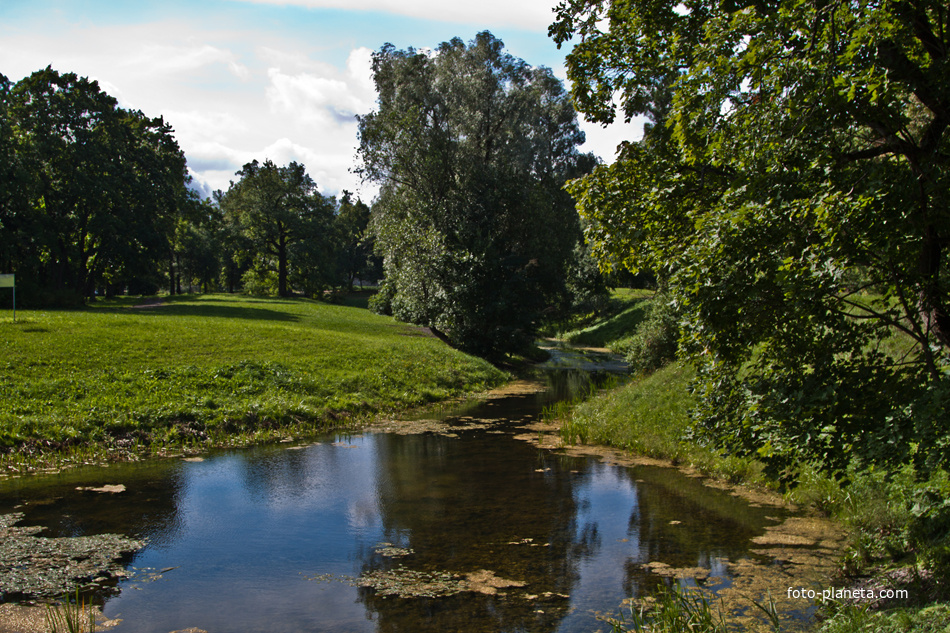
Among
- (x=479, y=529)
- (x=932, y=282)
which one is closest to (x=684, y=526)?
(x=479, y=529)

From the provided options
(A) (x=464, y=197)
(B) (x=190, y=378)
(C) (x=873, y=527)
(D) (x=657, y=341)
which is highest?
(A) (x=464, y=197)

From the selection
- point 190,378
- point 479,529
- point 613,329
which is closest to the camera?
point 479,529

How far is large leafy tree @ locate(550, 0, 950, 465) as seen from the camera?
6488 mm

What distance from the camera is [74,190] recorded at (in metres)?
40.0

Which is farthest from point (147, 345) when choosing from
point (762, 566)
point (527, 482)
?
point (762, 566)

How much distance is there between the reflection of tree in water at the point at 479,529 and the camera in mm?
7309

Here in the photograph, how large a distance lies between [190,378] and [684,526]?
1493cm

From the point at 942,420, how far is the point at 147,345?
74.2ft

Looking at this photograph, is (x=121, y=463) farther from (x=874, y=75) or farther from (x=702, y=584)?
(x=874, y=75)

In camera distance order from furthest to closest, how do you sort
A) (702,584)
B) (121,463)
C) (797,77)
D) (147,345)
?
(147,345), (121,463), (702,584), (797,77)

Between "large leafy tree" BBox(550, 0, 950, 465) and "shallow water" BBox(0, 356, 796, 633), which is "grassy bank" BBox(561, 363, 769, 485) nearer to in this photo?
"shallow water" BBox(0, 356, 796, 633)

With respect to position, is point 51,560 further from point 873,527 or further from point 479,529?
point 873,527

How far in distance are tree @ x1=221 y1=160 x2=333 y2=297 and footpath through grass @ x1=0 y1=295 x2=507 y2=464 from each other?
129 feet

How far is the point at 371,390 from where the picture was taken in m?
22.7
